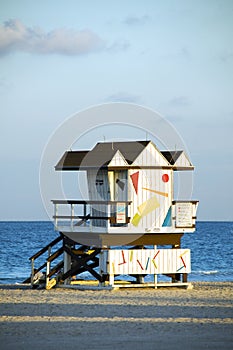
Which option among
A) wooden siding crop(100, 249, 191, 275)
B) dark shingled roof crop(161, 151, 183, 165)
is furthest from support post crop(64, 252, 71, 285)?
dark shingled roof crop(161, 151, 183, 165)

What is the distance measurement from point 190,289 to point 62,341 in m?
13.0

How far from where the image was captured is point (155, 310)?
22.6m

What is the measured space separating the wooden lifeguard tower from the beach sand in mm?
925

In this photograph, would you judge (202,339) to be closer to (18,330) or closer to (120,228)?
(18,330)

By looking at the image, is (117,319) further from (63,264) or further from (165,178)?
(63,264)

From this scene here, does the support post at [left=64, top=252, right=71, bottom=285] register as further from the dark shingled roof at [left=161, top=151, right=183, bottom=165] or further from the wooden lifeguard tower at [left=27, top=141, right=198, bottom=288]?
the dark shingled roof at [left=161, top=151, right=183, bottom=165]

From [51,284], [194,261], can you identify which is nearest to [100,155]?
[51,284]

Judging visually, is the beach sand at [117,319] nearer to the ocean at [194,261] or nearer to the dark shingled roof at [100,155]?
the dark shingled roof at [100,155]

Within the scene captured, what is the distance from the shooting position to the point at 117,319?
20.5 meters

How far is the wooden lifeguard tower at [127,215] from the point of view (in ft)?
93.2

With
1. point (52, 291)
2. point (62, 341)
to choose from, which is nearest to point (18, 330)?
point (62, 341)

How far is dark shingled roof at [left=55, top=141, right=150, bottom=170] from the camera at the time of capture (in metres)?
28.9

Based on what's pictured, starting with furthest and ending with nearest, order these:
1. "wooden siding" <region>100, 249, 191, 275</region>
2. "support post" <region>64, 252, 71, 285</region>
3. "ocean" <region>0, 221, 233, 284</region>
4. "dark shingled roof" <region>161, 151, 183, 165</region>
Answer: "ocean" <region>0, 221, 233, 284</region>
"support post" <region>64, 252, 71, 285</region>
"dark shingled roof" <region>161, 151, 183, 165</region>
"wooden siding" <region>100, 249, 191, 275</region>

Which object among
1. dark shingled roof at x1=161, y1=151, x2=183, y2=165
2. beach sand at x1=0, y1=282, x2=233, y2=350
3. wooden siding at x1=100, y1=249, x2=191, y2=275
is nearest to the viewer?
beach sand at x1=0, y1=282, x2=233, y2=350
